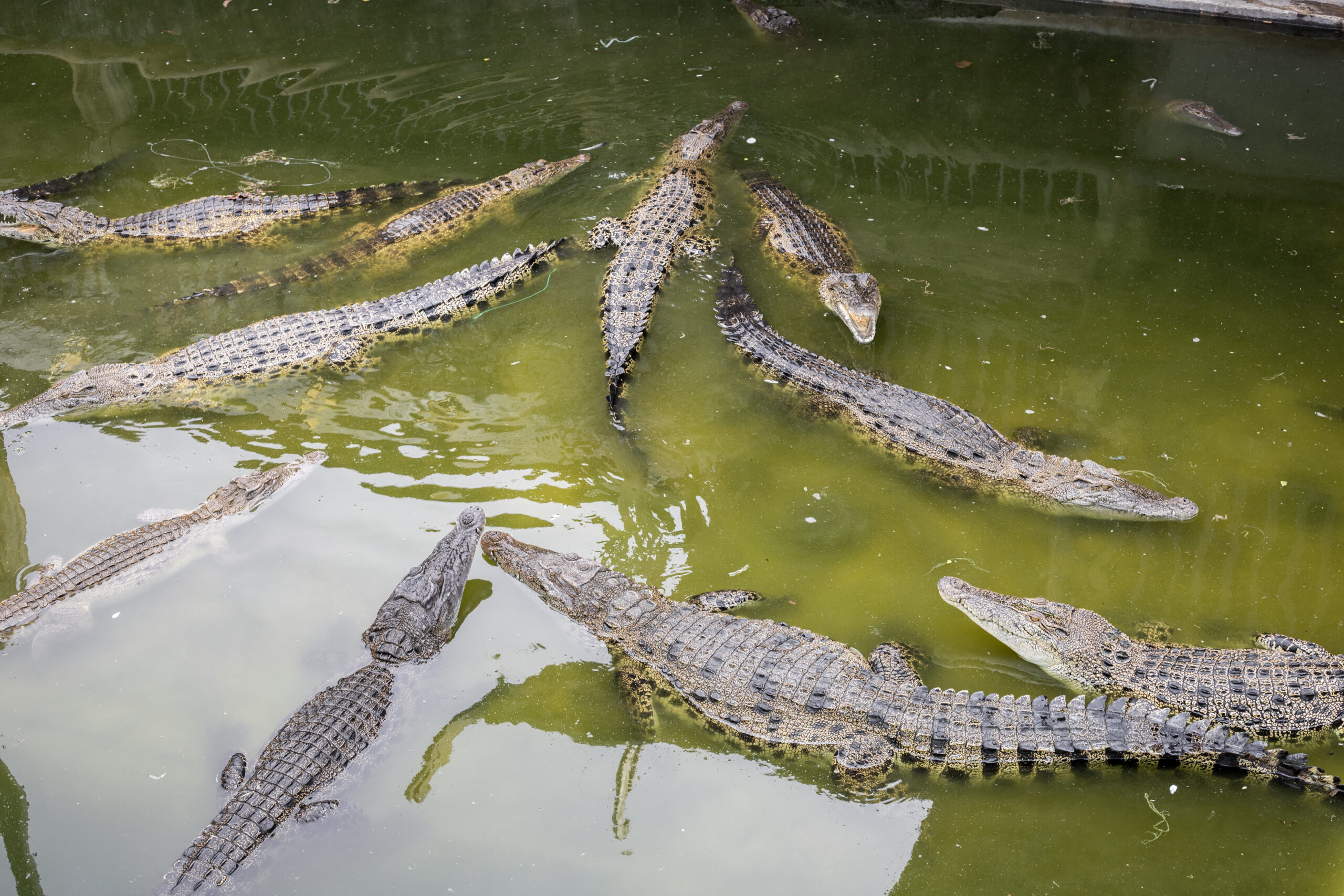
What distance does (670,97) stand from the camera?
785 cm

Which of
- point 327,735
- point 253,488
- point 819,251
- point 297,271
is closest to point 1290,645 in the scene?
point 819,251

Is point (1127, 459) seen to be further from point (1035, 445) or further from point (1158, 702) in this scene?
point (1158, 702)

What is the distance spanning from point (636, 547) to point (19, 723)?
2847 millimetres

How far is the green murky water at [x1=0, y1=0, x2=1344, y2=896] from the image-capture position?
11.3 ft

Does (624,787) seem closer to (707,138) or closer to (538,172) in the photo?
(538,172)

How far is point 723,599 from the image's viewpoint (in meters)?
4.13

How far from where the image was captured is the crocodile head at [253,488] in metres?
4.62

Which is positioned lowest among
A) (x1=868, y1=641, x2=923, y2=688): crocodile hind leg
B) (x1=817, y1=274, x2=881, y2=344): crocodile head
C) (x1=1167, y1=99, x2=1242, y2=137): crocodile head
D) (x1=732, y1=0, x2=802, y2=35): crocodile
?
(x1=868, y1=641, x2=923, y2=688): crocodile hind leg

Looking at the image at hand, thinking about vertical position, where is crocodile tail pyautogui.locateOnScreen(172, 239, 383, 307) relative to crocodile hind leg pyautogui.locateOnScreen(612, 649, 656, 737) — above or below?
above

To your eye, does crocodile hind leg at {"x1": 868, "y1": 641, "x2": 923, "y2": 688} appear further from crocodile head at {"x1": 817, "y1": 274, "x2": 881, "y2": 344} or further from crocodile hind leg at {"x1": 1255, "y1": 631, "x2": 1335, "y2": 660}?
crocodile head at {"x1": 817, "y1": 274, "x2": 881, "y2": 344}

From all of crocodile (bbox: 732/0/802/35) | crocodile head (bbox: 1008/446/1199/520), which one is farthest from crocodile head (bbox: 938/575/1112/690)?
crocodile (bbox: 732/0/802/35)

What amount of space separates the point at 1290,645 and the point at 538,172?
5853 millimetres

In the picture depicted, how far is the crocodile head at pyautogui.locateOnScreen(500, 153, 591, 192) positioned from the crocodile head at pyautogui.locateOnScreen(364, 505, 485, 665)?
11.6 ft

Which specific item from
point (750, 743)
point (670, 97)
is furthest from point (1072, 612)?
point (670, 97)
